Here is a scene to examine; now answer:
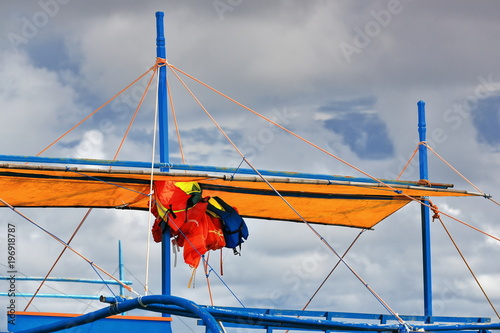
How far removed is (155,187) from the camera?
14773mm

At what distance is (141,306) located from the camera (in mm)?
10273

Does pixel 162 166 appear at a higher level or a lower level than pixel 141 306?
higher

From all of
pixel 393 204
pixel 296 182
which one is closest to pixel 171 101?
pixel 296 182

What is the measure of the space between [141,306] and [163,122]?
537 cm

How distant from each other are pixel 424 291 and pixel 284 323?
9016mm

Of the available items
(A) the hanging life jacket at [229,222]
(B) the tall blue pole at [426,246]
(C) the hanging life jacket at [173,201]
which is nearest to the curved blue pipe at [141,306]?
(C) the hanging life jacket at [173,201]

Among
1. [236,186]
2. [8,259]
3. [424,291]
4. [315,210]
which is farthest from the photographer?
[424,291]

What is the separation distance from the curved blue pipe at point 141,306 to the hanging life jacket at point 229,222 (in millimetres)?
4552

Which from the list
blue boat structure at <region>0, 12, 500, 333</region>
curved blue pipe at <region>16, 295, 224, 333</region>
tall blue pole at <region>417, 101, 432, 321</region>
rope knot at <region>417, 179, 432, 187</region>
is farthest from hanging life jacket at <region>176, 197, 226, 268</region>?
tall blue pole at <region>417, 101, 432, 321</region>

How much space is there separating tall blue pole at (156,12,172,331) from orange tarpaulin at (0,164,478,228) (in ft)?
2.43

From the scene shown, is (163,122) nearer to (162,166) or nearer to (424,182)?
(162,166)

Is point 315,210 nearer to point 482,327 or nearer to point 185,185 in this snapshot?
point 185,185

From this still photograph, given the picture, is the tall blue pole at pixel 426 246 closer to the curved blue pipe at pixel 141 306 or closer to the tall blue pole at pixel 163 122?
the tall blue pole at pixel 163 122

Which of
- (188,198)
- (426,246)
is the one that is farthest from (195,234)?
(426,246)
